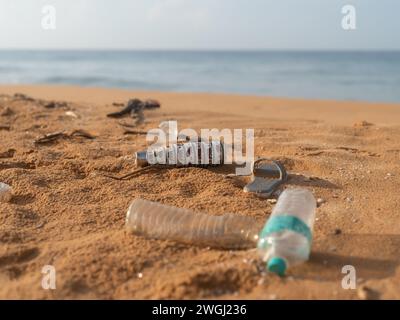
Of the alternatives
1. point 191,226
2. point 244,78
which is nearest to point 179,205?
point 191,226

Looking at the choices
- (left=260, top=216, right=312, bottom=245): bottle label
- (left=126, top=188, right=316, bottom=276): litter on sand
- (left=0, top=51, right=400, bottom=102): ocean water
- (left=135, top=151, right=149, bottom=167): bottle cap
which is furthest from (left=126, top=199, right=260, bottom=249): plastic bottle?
(left=0, top=51, right=400, bottom=102): ocean water

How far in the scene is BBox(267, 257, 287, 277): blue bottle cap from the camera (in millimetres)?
1723

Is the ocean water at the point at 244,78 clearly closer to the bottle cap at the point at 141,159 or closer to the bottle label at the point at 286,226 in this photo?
the bottle cap at the point at 141,159

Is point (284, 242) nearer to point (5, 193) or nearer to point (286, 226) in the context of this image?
point (286, 226)

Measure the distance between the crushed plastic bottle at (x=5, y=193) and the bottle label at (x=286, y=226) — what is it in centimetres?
156

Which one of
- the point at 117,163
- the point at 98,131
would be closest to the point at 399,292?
the point at 117,163

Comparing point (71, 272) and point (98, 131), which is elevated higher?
point (98, 131)

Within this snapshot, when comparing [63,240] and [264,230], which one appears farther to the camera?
[63,240]

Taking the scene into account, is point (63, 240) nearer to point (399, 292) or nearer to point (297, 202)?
point (297, 202)

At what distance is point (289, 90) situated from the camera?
1441cm

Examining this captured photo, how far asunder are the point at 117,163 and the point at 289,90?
Result: 1189cm

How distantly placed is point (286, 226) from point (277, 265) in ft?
0.52

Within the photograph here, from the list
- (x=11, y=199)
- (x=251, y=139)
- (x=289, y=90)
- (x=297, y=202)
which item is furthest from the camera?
(x=289, y=90)

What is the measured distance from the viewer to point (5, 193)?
8.66 ft
